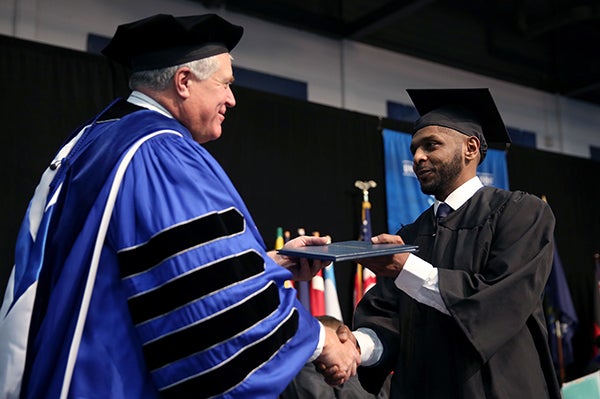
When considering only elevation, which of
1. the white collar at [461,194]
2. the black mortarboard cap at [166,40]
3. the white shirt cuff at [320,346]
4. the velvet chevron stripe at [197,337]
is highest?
the black mortarboard cap at [166,40]

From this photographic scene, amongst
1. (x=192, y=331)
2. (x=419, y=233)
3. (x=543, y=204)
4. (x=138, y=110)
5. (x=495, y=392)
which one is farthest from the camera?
(x=419, y=233)

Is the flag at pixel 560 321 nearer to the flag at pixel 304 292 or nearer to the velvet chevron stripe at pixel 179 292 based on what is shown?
the flag at pixel 304 292

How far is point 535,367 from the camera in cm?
218

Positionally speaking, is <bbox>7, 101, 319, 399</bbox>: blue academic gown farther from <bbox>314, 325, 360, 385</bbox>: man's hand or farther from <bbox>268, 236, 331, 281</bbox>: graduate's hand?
<bbox>268, 236, 331, 281</bbox>: graduate's hand

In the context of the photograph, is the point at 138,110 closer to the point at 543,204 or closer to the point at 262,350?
the point at 262,350

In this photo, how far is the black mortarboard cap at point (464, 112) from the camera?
8.73 feet

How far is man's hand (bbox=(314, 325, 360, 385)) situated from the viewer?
74.5 inches

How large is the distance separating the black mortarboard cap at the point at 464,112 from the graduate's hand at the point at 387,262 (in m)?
0.67

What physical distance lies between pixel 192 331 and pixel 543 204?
4.67 feet

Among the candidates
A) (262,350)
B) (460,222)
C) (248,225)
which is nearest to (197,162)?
(248,225)

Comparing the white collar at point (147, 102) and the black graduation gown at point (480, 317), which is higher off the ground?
the white collar at point (147, 102)

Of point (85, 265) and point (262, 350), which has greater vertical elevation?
point (85, 265)

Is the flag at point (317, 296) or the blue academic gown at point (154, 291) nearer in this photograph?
the blue academic gown at point (154, 291)

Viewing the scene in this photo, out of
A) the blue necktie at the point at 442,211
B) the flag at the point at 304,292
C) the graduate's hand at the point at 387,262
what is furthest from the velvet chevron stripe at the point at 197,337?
the flag at the point at 304,292
